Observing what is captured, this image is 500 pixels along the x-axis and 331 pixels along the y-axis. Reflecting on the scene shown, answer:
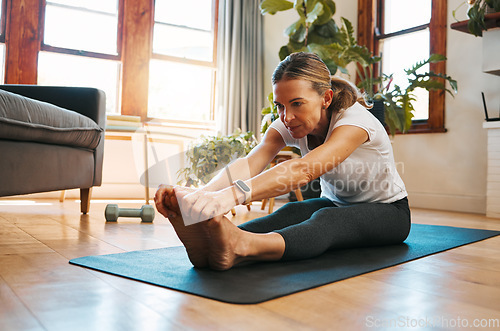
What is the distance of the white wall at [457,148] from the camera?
3391mm

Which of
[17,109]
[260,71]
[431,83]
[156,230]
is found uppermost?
[260,71]

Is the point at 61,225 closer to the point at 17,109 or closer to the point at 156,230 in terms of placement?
the point at 156,230

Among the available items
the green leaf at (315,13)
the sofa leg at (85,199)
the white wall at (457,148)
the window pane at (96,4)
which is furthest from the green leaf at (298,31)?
the sofa leg at (85,199)

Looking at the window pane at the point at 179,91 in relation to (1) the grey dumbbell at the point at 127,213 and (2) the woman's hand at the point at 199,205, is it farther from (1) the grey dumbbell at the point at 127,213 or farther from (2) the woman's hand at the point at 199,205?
(2) the woman's hand at the point at 199,205

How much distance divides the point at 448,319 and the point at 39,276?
2.88ft

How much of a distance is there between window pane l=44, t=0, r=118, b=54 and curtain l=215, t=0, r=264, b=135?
42.2 inches

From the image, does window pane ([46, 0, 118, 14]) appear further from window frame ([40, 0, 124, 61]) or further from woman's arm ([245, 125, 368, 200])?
woman's arm ([245, 125, 368, 200])

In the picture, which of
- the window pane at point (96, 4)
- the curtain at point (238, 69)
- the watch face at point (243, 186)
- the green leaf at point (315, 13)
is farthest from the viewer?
the curtain at point (238, 69)

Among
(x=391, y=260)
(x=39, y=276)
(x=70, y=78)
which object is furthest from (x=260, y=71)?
(x=39, y=276)

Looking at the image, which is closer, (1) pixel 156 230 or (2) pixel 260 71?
(1) pixel 156 230

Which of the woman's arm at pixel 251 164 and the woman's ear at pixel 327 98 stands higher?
the woman's ear at pixel 327 98

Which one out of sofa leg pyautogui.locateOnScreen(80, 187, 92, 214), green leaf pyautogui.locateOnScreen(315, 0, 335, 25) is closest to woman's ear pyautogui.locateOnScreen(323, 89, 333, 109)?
sofa leg pyautogui.locateOnScreen(80, 187, 92, 214)

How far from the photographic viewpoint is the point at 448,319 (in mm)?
784

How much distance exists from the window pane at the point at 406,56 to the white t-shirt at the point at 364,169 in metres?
2.57
